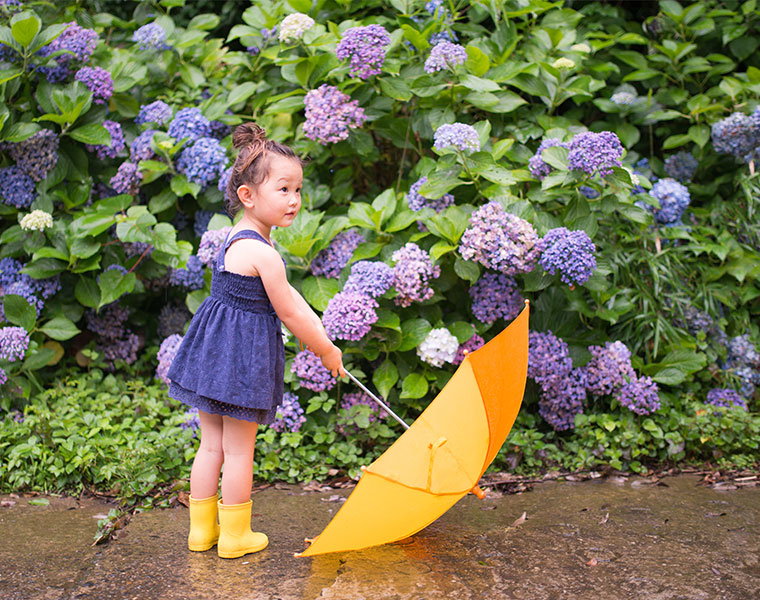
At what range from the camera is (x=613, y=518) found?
2477 mm

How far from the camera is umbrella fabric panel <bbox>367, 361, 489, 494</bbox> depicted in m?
1.83

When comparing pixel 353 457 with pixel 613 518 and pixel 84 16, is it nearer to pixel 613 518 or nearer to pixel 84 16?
pixel 613 518

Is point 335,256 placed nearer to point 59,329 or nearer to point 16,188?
point 59,329

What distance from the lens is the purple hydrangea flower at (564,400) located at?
316cm

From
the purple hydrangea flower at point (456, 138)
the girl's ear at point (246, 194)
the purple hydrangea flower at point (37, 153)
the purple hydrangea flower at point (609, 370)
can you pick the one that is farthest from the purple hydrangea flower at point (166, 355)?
the purple hydrangea flower at point (609, 370)

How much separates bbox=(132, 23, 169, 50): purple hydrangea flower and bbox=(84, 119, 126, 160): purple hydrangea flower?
0.56 metres

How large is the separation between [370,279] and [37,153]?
1.86 m

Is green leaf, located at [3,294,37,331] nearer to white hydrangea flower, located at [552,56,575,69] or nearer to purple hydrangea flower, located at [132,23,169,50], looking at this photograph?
purple hydrangea flower, located at [132,23,169,50]

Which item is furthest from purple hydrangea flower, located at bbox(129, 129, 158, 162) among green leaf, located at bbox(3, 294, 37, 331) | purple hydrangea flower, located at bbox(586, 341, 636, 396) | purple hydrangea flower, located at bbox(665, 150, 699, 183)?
purple hydrangea flower, located at bbox(665, 150, 699, 183)

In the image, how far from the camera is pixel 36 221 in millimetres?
3316

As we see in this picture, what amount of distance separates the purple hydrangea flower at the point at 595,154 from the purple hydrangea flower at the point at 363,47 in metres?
0.99

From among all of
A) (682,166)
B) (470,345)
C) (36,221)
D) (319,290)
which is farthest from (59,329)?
(682,166)

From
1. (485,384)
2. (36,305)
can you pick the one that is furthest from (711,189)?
(36,305)

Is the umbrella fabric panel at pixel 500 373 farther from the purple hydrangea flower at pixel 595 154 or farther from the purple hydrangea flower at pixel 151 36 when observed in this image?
the purple hydrangea flower at pixel 151 36
